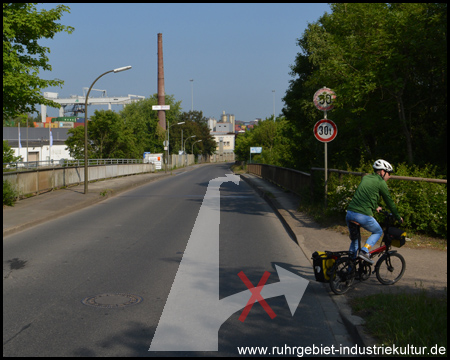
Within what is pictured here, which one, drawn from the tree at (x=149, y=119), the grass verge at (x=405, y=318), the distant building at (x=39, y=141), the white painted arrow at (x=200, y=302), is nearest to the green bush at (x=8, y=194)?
the white painted arrow at (x=200, y=302)

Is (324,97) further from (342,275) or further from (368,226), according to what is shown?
(342,275)

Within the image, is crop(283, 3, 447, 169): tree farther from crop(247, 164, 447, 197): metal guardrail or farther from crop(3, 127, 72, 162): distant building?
crop(3, 127, 72, 162): distant building

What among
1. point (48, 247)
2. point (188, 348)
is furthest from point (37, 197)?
point (188, 348)

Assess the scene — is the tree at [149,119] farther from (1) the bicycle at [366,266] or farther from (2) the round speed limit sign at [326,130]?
(1) the bicycle at [366,266]

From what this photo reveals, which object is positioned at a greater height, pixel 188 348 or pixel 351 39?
pixel 351 39

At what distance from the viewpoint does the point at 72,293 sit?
256 inches

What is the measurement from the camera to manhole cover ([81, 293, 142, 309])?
5.98 meters

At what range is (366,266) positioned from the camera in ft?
21.9

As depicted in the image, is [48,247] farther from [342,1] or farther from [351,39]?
[342,1]

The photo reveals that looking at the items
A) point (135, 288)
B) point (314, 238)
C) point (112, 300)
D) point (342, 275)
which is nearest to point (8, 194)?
point (314, 238)

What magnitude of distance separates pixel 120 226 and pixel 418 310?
9224 mm

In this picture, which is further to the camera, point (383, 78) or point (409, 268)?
point (383, 78)

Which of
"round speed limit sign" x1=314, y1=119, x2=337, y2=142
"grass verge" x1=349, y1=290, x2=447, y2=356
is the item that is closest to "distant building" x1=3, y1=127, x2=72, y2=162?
"round speed limit sign" x1=314, y1=119, x2=337, y2=142

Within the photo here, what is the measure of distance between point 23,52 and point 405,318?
17.0 meters
